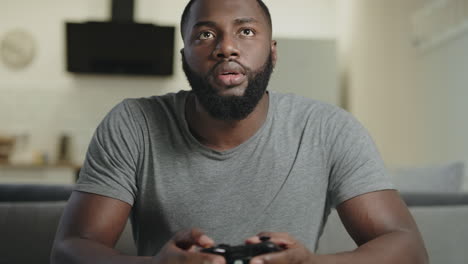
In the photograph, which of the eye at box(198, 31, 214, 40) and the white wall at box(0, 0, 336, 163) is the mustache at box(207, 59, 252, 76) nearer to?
the eye at box(198, 31, 214, 40)

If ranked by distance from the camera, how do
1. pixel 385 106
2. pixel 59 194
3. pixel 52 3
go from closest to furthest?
pixel 59 194, pixel 385 106, pixel 52 3

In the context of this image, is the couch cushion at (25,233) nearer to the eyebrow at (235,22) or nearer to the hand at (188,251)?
the eyebrow at (235,22)

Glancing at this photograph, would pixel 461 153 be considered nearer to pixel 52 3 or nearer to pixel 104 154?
pixel 104 154

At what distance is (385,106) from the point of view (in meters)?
4.87

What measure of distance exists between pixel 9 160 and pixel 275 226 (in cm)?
503

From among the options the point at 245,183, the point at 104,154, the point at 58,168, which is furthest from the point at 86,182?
the point at 58,168

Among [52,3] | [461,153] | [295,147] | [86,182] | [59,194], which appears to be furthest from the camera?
[52,3]

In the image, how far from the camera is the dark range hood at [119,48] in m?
5.82

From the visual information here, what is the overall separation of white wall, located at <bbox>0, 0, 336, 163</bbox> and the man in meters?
4.96

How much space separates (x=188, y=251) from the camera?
782mm

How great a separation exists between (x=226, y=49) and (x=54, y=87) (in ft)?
17.3

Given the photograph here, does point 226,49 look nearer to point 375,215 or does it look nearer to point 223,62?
point 223,62

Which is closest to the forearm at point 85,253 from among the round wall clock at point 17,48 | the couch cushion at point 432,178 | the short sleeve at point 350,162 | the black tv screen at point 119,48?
the short sleeve at point 350,162

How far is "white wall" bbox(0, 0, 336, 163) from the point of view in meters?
6.03
